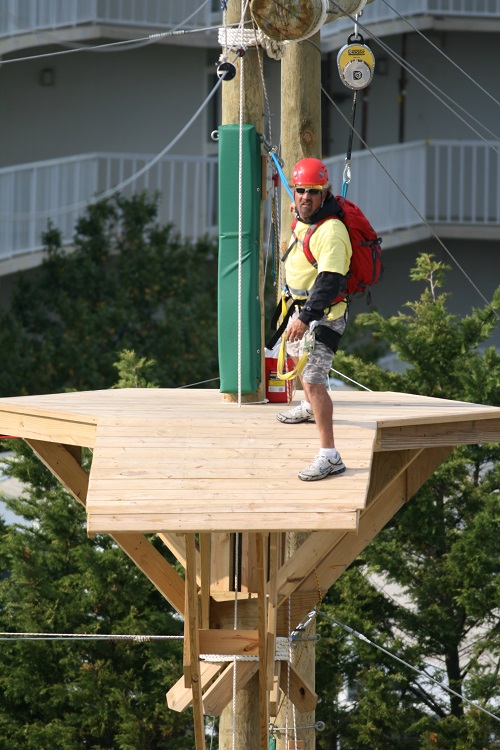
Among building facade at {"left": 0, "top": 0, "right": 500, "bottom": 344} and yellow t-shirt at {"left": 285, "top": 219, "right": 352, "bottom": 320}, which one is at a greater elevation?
building facade at {"left": 0, "top": 0, "right": 500, "bottom": 344}

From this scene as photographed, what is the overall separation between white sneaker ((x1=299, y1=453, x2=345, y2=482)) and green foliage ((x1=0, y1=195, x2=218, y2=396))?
963 cm

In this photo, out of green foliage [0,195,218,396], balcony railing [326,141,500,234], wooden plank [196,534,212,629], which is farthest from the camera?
balcony railing [326,141,500,234]

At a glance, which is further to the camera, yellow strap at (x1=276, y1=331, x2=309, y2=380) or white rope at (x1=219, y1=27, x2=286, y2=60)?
white rope at (x1=219, y1=27, x2=286, y2=60)

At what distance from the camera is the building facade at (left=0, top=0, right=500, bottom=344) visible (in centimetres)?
1994

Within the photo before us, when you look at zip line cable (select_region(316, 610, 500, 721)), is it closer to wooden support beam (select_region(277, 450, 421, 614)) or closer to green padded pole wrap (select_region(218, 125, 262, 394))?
wooden support beam (select_region(277, 450, 421, 614))

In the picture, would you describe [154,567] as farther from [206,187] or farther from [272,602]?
[206,187]

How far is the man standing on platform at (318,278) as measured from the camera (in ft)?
27.6

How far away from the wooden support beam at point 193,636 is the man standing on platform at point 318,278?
36.7 inches

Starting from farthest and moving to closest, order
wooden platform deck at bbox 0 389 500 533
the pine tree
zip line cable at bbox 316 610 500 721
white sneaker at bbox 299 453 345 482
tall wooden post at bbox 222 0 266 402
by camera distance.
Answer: the pine tree < zip line cable at bbox 316 610 500 721 < tall wooden post at bbox 222 0 266 402 < white sneaker at bbox 299 453 345 482 < wooden platform deck at bbox 0 389 500 533

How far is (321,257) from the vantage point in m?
8.48

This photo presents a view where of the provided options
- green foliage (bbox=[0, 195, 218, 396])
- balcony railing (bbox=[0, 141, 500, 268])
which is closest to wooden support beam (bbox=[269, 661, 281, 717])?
green foliage (bbox=[0, 195, 218, 396])

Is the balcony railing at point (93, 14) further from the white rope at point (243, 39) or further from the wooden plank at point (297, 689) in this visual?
the wooden plank at point (297, 689)

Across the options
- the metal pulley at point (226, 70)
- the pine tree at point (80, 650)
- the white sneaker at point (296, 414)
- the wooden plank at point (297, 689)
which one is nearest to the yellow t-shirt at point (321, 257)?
the white sneaker at point (296, 414)

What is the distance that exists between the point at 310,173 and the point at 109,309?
9864 mm
